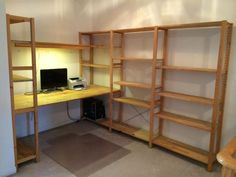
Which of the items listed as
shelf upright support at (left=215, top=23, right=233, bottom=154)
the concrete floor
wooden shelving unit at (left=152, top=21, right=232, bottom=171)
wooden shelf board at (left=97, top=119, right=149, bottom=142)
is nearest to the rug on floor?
the concrete floor

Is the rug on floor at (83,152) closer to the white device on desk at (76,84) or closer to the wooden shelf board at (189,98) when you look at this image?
the white device on desk at (76,84)

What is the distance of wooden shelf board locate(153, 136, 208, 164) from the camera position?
9.01 feet

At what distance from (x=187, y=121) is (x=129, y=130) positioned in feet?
3.73

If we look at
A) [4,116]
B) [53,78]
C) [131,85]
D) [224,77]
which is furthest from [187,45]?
[4,116]

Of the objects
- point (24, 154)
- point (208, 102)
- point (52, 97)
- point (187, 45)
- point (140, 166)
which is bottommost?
point (140, 166)

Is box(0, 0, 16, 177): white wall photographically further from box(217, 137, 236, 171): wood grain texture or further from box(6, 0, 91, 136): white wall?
box(217, 137, 236, 171): wood grain texture

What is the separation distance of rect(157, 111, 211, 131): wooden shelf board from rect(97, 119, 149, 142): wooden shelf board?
19.8 inches

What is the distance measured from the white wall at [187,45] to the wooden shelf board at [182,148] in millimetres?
112

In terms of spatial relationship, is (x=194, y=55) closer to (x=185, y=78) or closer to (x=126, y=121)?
(x=185, y=78)

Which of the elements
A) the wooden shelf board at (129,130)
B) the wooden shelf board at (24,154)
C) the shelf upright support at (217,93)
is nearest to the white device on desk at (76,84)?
the wooden shelf board at (129,130)

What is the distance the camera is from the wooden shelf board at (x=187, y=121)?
8.84 ft

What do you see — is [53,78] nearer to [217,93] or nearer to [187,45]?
[187,45]

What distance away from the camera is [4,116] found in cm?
231

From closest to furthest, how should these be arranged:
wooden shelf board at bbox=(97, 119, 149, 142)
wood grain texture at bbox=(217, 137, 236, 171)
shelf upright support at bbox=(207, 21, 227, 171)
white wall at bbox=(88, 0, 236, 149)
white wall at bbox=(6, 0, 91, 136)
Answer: wood grain texture at bbox=(217, 137, 236, 171) < shelf upright support at bbox=(207, 21, 227, 171) < white wall at bbox=(88, 0, 236, 149) < white wall at bbox=(6, 0, 91, 136) < wooden shelf board at bbox=(97, 119, 149, 142)
